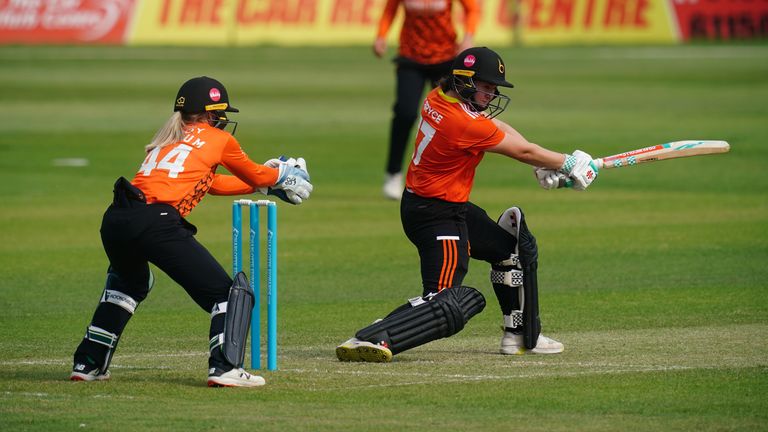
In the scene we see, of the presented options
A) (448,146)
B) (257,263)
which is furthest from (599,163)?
(257,263)

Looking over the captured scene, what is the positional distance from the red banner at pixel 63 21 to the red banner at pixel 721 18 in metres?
15.1

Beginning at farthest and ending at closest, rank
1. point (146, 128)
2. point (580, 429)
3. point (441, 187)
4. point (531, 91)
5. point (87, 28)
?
point (87, 28) < point (531, 91) < point (146, 128) < point (441, 187) < point (580, 429)

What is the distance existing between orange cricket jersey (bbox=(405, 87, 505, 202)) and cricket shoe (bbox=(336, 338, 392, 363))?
971 mm

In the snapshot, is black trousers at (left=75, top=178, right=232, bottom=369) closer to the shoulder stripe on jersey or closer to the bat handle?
the shoulder stripe on jersey

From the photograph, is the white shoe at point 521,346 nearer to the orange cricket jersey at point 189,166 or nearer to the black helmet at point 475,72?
the black helmet at point 475,72

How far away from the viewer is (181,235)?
308 inches

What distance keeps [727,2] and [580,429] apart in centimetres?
3672

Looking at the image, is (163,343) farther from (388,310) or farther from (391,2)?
(391,2)

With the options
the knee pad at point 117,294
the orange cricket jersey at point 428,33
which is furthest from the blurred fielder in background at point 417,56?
the knee pad at point 117,294

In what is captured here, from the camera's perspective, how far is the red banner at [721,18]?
1650 inches

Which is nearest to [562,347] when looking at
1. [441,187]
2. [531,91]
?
[441,187]

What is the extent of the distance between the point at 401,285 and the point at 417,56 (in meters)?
4.97

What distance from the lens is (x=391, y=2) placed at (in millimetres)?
16297

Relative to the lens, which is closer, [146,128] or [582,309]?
[582,309]
